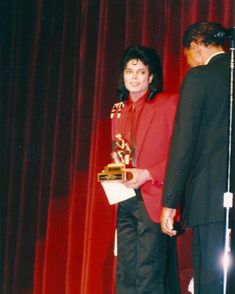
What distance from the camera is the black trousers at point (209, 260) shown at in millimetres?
1964

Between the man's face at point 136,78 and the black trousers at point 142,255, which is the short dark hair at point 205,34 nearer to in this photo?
the man's face at point 136,78

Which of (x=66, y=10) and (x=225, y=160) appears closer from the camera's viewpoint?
(x=225, y=160)

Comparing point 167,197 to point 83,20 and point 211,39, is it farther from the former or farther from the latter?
point 83,20

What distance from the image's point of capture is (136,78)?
2422 millimetres

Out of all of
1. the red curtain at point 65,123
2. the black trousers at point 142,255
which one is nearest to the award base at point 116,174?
the black trousers at point 142,255

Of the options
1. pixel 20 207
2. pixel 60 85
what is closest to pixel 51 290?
pixel 20 207

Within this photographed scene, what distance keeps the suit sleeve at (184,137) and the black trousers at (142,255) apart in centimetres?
26

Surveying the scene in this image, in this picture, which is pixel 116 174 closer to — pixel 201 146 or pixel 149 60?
pixel 201 146

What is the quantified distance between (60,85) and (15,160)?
65 centimetres

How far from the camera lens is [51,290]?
346 cm

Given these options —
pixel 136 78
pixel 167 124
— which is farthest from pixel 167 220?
pixel 136 78

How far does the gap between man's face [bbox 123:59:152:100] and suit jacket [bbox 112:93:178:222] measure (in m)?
0.12

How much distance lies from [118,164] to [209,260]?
1.87ft


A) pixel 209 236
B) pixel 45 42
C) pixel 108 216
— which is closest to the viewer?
pixel 209 236
